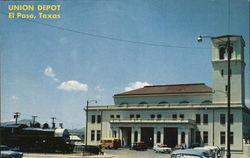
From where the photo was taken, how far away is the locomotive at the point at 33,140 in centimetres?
3769

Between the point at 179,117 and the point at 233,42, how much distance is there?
52.4 ft

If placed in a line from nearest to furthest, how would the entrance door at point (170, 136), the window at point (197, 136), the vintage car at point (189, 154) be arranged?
1. the vintage car at point (189, 154)
2. the window at point (197, 136)
3. the entrance door at point (170, 136)

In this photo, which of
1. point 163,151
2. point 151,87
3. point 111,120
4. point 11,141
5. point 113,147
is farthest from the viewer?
point 151,87

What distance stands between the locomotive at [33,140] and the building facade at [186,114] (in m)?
24.7

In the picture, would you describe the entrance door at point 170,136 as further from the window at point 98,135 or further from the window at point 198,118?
the window at point 98,135

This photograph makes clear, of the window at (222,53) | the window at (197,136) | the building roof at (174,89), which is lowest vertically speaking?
the window at (197,136)

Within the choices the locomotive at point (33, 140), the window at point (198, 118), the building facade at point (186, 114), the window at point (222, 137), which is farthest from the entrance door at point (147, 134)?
the locomotive at point (33, 140)

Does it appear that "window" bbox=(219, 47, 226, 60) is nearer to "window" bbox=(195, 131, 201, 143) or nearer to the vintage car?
"window" bbox=(195, 131, 201, 143)

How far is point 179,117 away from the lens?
6231cm

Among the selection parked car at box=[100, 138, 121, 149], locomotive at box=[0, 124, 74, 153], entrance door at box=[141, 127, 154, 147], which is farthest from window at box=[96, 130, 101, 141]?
locomotive at box=[0, 124, 74, 153]

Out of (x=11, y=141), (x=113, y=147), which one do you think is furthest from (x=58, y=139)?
(x=113, y=147)

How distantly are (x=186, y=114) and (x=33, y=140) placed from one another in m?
31.0

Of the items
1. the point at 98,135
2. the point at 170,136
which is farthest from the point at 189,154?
the point at 98,135

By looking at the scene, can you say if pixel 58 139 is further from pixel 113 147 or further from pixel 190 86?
pixel 190 86
